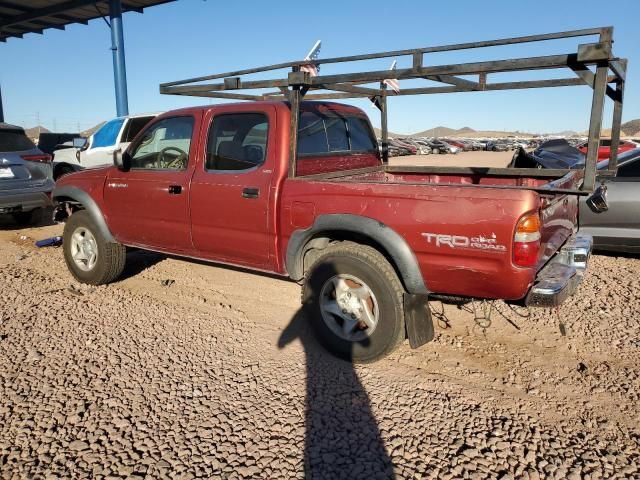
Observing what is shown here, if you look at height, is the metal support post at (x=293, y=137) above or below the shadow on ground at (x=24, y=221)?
above

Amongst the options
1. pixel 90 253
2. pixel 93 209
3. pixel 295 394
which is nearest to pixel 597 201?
pixel 295 394

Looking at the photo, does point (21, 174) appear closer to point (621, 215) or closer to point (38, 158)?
point (38, 158)

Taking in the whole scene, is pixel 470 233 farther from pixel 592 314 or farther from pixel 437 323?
pixel 592 314

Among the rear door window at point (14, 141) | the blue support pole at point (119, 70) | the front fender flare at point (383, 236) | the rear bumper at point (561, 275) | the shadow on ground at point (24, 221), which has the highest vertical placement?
the blue support pole at point (119, 70)

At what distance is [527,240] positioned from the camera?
279 centimetres

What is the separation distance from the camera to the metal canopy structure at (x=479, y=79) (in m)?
2.76

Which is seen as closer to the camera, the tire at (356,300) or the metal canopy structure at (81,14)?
the tire at (356,300)

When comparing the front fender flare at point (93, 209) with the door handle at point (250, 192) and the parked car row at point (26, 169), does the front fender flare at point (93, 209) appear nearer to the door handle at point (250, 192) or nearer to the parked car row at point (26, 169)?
the door handle at point (250, 192)

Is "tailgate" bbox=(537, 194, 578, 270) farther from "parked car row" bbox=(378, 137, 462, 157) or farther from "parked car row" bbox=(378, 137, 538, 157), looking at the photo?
"parked car row" bbox=(378, 137, 462, 157)

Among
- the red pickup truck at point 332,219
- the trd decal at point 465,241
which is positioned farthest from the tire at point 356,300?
the trd decal at point 465,241

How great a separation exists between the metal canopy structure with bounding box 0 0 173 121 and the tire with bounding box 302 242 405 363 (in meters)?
17.1

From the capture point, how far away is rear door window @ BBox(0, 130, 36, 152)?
803 centimetres

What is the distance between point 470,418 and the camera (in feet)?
9.34

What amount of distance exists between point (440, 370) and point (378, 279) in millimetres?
844
